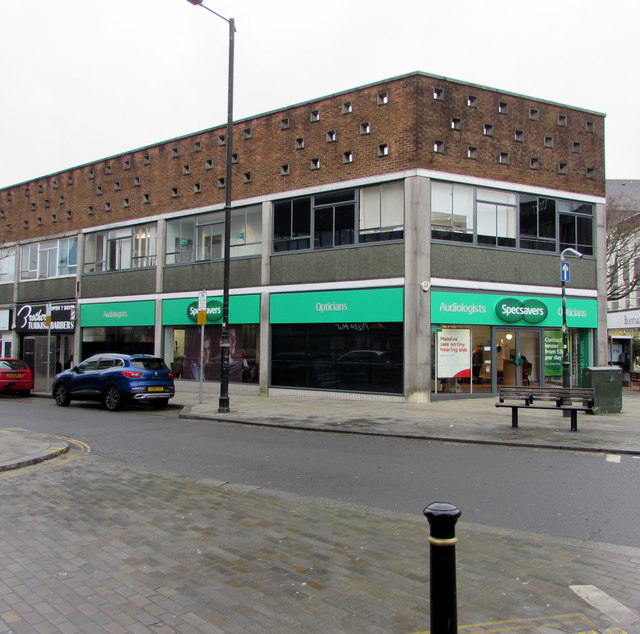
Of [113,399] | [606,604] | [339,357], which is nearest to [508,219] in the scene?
[339,357]

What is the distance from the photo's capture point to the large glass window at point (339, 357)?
57.6 feet

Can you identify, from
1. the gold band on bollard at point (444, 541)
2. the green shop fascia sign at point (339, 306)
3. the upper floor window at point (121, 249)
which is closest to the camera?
the gold band on bollard at point (444, 541)

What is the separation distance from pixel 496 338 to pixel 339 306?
529cm

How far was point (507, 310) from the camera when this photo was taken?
60.2ft

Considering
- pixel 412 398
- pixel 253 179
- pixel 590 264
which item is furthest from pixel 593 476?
pixel 253 179

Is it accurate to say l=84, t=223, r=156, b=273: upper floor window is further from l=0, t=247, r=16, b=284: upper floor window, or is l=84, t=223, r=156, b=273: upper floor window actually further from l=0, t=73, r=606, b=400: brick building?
l=0, t=247, r=16, b=284: upper floor window

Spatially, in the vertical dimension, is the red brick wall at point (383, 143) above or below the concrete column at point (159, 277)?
above

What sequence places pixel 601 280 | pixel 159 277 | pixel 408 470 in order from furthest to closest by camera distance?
pixel 159 277 → pixel 601 280 → pixel 408 470

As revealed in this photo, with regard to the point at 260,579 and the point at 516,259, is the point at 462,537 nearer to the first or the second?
the point at 260,579

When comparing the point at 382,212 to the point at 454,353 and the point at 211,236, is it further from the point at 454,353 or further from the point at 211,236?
the point at 211,236

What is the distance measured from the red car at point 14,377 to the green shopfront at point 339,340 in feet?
32.0

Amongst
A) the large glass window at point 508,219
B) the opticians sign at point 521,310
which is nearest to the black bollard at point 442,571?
the large glass window at point 508,219

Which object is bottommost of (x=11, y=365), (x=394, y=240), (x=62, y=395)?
(x=62, y=395)

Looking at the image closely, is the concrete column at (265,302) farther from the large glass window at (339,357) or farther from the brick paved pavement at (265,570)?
the brick paved pavement at (265,570)
